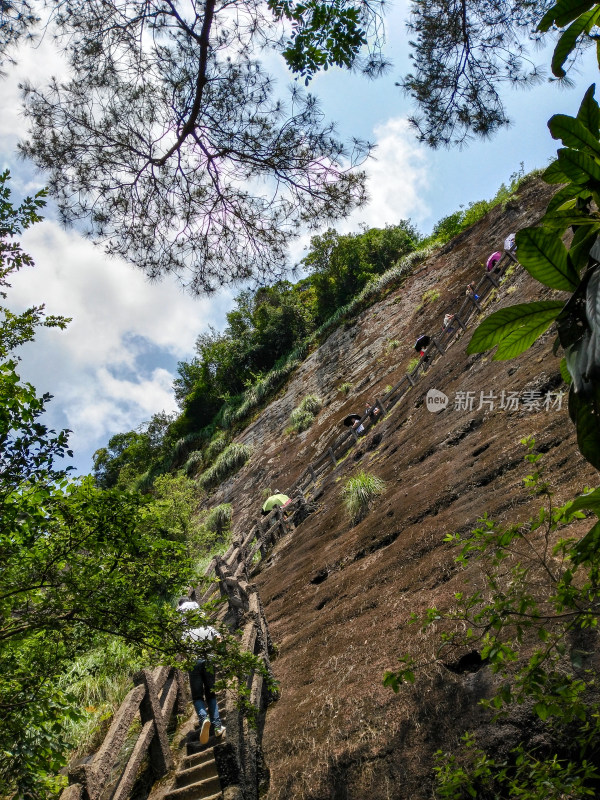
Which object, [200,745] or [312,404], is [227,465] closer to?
[312,404]

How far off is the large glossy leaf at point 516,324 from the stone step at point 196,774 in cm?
469

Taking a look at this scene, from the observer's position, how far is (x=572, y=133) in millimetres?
999

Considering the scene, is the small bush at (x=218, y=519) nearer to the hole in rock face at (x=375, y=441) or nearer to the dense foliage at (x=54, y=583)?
the hole in rock face at (x=375, y=441)

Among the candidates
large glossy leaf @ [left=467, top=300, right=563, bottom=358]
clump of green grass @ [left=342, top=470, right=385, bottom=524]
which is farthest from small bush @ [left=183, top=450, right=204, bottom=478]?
large glossy leaf @ [left=467, top=300, right=563, bottom=358]

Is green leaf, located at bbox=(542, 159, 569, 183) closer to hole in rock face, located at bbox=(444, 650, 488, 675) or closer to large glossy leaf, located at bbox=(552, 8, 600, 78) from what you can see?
large glossy leaf, located at bbox=(552, 8, 600, 78)

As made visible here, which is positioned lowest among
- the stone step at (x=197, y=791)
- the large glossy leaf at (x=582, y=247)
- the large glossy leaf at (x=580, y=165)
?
the stone step at (x=197, y=791)

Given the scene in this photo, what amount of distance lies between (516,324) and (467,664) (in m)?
2.97

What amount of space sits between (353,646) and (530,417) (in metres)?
2.93

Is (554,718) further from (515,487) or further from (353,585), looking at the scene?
(353,585)

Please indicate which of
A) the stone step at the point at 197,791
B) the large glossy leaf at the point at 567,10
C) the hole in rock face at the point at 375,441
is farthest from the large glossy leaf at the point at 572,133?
the hole in rock face at the point at 375,441

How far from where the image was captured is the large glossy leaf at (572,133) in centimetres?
99

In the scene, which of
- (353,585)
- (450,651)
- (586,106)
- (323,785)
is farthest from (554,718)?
(353,585)

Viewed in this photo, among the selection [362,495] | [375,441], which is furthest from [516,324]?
[375,441]

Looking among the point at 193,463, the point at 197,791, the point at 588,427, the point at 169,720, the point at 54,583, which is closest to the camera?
the point at 588,427
